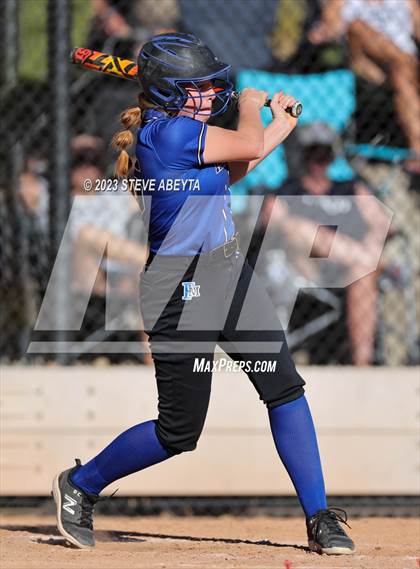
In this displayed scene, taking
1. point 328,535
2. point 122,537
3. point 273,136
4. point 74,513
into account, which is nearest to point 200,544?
point 122,537

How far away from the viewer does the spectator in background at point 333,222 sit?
715 cm

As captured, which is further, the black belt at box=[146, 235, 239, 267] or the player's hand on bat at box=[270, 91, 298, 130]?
the player's hand on bat at box=[270, 91, 298, 130]

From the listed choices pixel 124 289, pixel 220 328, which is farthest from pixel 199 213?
pixel 124 289

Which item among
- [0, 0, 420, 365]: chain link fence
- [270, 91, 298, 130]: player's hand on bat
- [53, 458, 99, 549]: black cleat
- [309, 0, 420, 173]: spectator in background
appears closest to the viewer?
[270, 91, 298, 130]: player's hand on bat

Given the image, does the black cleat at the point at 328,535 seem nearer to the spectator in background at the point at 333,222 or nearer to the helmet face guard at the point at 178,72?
the helmet face guard at the point at 178,72

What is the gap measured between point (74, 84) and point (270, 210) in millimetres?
1539

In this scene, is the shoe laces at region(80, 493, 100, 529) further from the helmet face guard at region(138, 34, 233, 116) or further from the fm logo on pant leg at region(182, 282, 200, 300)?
the helmet face guard at region(138, 34, 233, 116)

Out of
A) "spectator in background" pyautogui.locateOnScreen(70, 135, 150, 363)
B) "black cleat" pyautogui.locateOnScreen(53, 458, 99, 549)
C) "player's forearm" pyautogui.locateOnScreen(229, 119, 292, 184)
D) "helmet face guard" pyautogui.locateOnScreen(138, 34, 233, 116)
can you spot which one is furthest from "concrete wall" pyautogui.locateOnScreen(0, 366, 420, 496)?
"helmet face guard" pyautogui.locateOnScreen(138, 34, 233, 116)

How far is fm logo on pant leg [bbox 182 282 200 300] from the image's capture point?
4477 mm

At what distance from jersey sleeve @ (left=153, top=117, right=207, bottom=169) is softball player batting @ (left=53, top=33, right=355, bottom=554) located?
18 mm

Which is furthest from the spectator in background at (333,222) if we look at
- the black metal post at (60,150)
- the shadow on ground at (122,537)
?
the shadow on ground at (122,537)

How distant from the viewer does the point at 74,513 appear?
15.6 feet

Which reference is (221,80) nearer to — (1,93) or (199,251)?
(199,251)

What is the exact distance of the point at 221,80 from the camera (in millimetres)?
4426
